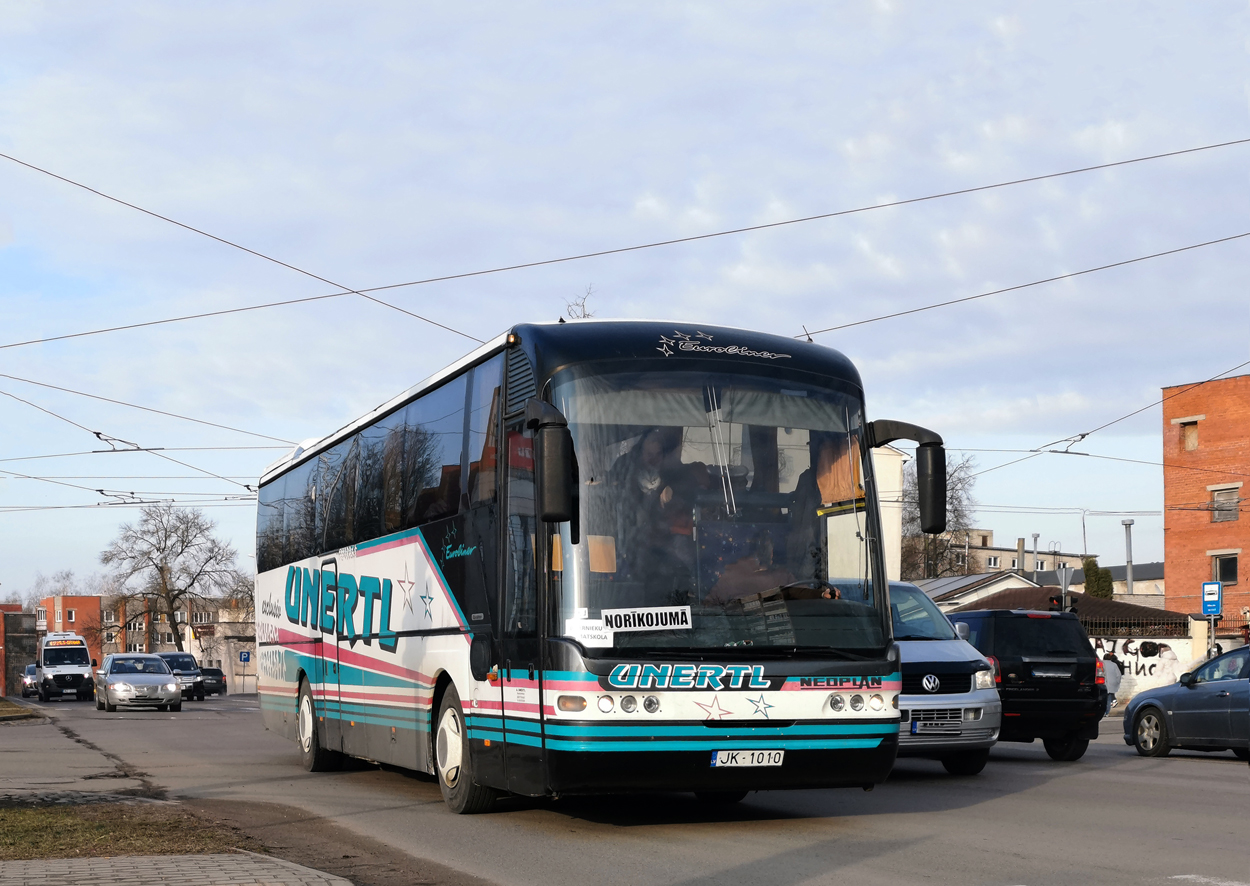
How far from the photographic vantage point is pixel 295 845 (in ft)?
32.2

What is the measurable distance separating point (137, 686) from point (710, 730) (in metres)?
30.5

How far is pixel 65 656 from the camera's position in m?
59.1

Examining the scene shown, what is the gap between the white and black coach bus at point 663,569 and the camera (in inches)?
370

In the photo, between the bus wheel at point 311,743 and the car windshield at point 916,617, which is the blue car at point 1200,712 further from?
the bus wheel at point 311,743

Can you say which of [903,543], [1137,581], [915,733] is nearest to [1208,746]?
[915,733]

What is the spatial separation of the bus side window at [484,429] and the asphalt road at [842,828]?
2.49m

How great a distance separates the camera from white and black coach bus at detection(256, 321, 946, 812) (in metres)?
9.41

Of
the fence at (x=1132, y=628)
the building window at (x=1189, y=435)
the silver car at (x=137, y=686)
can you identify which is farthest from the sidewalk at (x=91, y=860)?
the building window at (x=1189, y=435)

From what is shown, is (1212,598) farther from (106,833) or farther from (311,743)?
(106,833)

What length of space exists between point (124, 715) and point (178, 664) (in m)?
18.1

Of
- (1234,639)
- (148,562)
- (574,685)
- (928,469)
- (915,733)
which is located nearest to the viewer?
(574,685)

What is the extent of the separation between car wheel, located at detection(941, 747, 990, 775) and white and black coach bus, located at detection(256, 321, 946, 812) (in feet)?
17.4

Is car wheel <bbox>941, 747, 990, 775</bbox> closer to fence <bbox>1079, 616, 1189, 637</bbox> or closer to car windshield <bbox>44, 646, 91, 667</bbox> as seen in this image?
fence <bbox>1079, 616, 1189, 637</bbox>

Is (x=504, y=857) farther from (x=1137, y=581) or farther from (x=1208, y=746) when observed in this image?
(x=1137, y=581)
